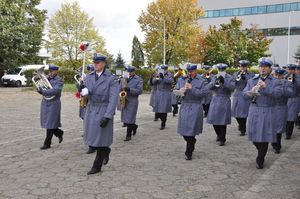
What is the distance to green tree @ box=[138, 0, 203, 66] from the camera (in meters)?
39.0

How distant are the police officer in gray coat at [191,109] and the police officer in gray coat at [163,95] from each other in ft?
13.1

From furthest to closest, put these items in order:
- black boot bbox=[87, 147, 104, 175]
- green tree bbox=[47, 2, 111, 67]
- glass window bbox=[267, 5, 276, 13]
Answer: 1. glass window bbox=[267, 5, 276, 13]
2. green tree bbox=[47, 2, 111, 67]
3. black boot bbox=[87, 147, 104, 175]

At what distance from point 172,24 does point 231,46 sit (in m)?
5.93

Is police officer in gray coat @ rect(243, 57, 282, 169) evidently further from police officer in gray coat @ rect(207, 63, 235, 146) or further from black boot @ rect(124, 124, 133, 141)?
black boot @ rect(124, 124, 133, 141)

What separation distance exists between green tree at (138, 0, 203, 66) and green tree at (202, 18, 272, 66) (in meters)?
2.22

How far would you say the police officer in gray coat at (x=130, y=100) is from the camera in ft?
33.4

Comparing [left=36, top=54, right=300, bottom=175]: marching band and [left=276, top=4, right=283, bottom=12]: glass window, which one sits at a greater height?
[left=276, top=4, right=283, bottom=12]: glass window

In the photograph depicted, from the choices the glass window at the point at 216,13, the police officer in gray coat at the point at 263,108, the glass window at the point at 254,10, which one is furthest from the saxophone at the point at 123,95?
the glass window at the point at 216,13

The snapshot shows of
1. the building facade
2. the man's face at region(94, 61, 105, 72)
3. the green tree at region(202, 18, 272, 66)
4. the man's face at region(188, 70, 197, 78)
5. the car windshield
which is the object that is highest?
the building facade

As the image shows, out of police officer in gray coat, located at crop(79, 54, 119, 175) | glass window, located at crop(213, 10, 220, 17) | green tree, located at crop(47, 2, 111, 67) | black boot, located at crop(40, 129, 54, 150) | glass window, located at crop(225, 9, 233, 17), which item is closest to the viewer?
police officer in gray coat, located at crop(79, 54, 119, 175)

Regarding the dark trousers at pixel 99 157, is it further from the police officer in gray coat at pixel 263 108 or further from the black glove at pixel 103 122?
the police officer in gray coat at pixel 263 108

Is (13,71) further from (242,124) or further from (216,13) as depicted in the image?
(216,13)

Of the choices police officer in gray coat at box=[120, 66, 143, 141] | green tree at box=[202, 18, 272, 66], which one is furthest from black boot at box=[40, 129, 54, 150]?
green tree at box=[202, 18, 272, 66]

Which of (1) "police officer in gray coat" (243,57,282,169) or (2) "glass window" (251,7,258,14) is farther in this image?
(2) "glass window" (251,7,258,14)
